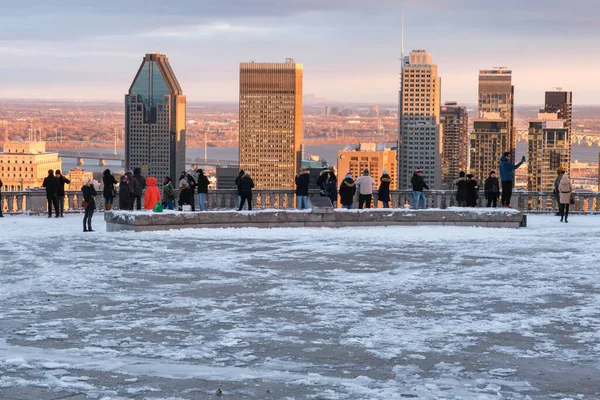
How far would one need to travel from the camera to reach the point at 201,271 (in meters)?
17.8

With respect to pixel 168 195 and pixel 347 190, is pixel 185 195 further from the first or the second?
pixel 347 190

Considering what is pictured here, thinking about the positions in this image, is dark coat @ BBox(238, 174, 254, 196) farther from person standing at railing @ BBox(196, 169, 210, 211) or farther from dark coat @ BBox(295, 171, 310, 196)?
dark coat @ BBox(295, 171, 310, 196)

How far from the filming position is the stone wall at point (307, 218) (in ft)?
86.0

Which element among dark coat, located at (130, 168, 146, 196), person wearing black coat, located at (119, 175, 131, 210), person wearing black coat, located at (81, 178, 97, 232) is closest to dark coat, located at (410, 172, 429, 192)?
dark coat, located at (130, 168, 146, 196)

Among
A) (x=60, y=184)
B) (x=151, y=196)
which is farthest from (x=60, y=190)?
(x=151, y=196)

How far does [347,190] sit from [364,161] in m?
118

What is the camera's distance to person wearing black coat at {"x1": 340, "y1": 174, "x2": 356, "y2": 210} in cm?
3158

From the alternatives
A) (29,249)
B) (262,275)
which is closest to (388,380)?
(262,275)

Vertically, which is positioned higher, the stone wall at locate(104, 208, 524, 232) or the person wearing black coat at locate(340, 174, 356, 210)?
the person wearing black coat at locate(340, 174, 356, 210)

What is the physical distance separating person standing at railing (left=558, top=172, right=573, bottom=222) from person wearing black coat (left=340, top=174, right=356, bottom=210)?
6.05 m

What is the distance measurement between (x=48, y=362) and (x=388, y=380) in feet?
10.6

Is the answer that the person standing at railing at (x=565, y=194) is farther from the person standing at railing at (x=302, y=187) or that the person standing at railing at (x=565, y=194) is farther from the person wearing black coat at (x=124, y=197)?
the person wearing black coat at (x=124, y=197)

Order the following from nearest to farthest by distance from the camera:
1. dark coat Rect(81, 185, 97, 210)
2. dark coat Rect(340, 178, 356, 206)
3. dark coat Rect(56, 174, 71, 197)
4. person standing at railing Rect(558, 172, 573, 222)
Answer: dark coat Rect(81, 185, 97, 210) < person standing at railing Rect(558, 172, 573, 222) < dark coat Rect(340, 178, 356, 206) < dark coat Rect(56, 174, 71, 197)

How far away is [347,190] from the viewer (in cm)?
3164
